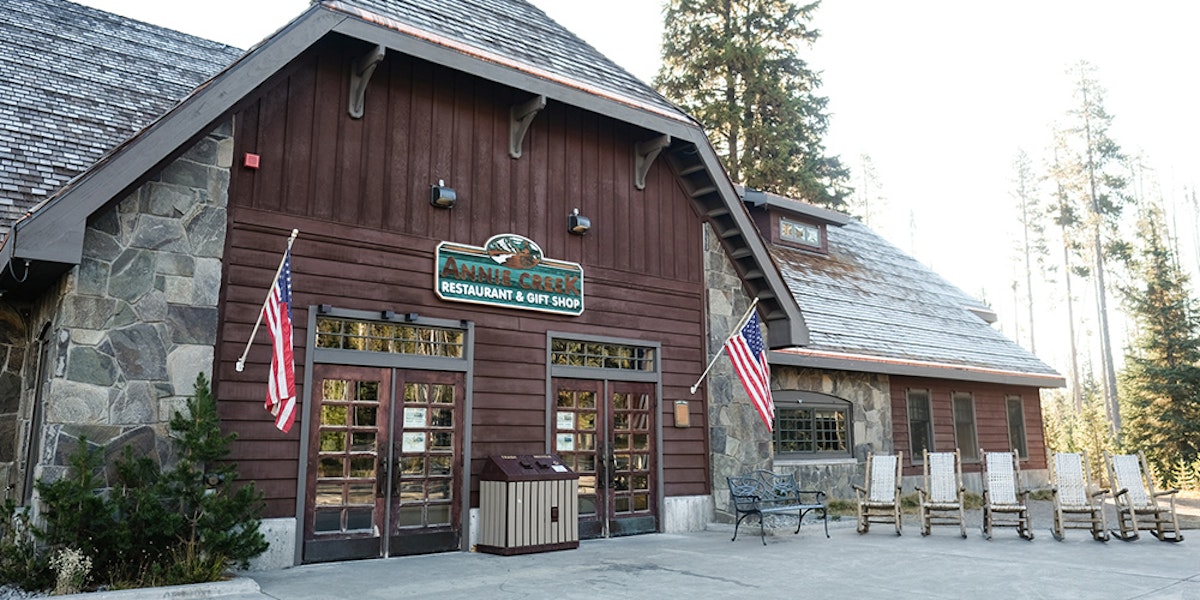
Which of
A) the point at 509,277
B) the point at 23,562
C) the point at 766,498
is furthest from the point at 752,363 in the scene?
the point at 23,562

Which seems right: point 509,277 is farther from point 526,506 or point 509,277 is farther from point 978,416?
point 978,416

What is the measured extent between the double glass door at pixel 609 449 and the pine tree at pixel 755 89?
45.3 feet

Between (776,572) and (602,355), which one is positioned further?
(602,355)

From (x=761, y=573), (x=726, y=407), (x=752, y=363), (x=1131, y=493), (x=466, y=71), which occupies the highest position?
(x=466, y=71)

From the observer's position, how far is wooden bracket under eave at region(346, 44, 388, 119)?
8.70m

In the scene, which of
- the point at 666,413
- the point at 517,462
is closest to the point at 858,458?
the point at 666,413

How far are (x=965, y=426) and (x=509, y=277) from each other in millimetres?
12335

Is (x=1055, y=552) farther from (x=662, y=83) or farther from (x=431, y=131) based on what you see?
(x=662, y=83)

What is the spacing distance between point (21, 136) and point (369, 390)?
14.1 feet

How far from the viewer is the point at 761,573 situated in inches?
308

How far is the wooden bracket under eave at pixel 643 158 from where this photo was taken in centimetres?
1127

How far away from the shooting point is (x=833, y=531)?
11484mm

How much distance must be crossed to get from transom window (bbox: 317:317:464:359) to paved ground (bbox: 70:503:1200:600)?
209 centimetres

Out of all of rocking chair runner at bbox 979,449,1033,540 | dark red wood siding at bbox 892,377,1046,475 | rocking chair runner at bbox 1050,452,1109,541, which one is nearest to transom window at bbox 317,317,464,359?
rocking chair runner at bbox 979,449,1033,540
